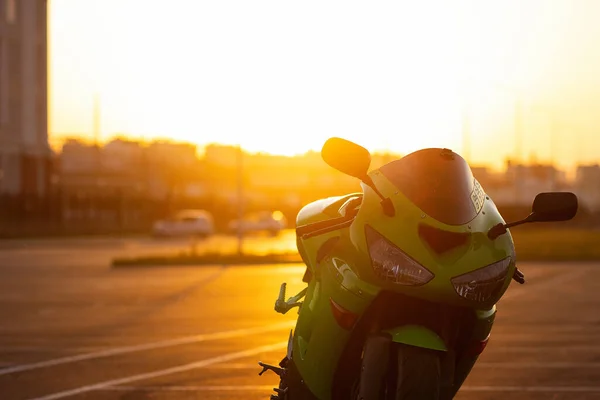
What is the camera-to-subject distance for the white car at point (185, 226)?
6625 centimetres

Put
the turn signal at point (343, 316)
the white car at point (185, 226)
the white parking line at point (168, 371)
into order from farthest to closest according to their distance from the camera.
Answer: the white car at point (185, 226), the white parking line at point (168, 371), the turn signal at point (343, 316)

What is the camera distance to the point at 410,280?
480cm

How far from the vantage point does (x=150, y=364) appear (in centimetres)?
1098

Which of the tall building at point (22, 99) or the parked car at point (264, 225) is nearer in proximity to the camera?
the tall building at point (22, 99)

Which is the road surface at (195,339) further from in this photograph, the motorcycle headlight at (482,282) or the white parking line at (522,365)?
the motorcycle headlight at (482,282)

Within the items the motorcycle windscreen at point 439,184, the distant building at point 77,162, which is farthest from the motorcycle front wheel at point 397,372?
the distant building at point 77,162

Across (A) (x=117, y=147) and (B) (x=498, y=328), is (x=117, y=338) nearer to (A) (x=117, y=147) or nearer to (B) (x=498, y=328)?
(B) (x=498, y=328)

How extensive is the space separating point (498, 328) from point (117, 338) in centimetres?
480

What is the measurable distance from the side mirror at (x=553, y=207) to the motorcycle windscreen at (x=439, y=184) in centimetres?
29

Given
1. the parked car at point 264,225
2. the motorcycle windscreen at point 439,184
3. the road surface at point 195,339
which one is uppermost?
the motorcycle windscreen at point 439,184

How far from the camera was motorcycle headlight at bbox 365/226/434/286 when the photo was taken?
480cm

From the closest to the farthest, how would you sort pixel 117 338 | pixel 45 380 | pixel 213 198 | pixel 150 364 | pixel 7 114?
1. pixel 45 380
2. pixel 150 364
3. pixel 117 338
4. pixel 7 114
5. pixel 213 198

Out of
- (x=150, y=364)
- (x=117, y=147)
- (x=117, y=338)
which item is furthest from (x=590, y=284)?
(x=117, y=147)

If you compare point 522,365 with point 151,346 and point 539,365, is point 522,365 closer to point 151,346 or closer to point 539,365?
point 539,365
